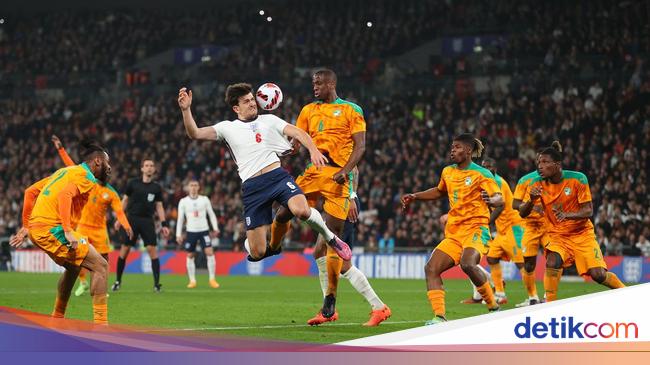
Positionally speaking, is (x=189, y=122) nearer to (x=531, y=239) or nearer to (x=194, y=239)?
(x=531, y=239)

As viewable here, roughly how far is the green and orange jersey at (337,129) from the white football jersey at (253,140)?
0.97 m

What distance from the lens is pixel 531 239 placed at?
17219 mm

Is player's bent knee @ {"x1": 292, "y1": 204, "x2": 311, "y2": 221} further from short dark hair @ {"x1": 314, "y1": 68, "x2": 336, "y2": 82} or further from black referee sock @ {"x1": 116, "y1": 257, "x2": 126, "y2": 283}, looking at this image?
black referee sock @ {"x1": 116, "y1": 257, "x2": 126, "y2": 283}

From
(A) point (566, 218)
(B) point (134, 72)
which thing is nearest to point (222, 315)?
(A) point (566, 218)

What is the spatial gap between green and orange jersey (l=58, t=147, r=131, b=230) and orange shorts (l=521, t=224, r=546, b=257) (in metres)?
6.53

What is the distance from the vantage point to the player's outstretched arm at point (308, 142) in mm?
11211

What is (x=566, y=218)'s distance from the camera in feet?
44.2

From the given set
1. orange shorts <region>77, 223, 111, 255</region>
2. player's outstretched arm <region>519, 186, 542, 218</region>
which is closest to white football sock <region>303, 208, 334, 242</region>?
player's outstretched arm <region>519, 186, 542, 218</region>

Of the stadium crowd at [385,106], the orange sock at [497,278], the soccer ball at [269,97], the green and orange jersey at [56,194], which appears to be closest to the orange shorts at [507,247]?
the orange sock at [497,278]

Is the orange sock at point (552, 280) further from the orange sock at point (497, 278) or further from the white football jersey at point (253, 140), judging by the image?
the orange sock at point (497, 278)

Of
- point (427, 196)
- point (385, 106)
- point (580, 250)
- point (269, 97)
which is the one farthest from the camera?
point (385, 106)

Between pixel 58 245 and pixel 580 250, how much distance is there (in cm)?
670

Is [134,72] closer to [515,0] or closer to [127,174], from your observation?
[127,174]

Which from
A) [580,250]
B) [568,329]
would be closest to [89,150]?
[568,329]
